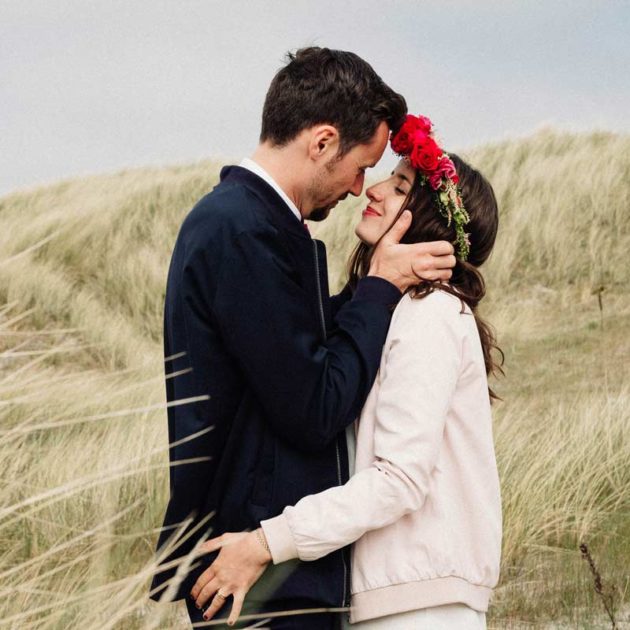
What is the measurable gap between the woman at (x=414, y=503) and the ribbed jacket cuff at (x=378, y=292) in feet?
A: 0.13

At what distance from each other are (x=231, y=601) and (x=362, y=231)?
97 cm

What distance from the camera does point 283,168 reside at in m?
2.21

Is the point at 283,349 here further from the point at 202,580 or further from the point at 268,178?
the point at 202,580

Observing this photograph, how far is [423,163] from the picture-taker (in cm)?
238

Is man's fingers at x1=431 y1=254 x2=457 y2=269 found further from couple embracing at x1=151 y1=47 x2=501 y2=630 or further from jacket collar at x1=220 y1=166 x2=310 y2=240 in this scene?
jacket collar at x1=220 y1=166 x2=310 y2=240

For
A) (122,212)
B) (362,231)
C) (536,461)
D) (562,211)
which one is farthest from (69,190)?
(362,231)

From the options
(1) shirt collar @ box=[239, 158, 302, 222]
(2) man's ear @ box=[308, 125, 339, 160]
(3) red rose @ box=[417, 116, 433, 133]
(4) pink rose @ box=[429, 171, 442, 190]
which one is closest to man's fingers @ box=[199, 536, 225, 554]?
(1) shirt collar @ box=[239, 158, 302, 222]

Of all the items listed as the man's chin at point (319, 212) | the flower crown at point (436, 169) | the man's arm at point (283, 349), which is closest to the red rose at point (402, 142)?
the flower crown at point (436, 169)

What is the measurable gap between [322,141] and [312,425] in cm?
73

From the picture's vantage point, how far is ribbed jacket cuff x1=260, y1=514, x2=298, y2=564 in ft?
6.43

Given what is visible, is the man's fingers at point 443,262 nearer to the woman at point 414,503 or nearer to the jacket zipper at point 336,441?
the woman at point 414,503

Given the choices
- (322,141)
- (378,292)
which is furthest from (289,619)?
(322,141)

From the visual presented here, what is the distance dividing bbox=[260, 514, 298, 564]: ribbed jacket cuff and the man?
0.04 meters

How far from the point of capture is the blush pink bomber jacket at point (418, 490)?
197cm
